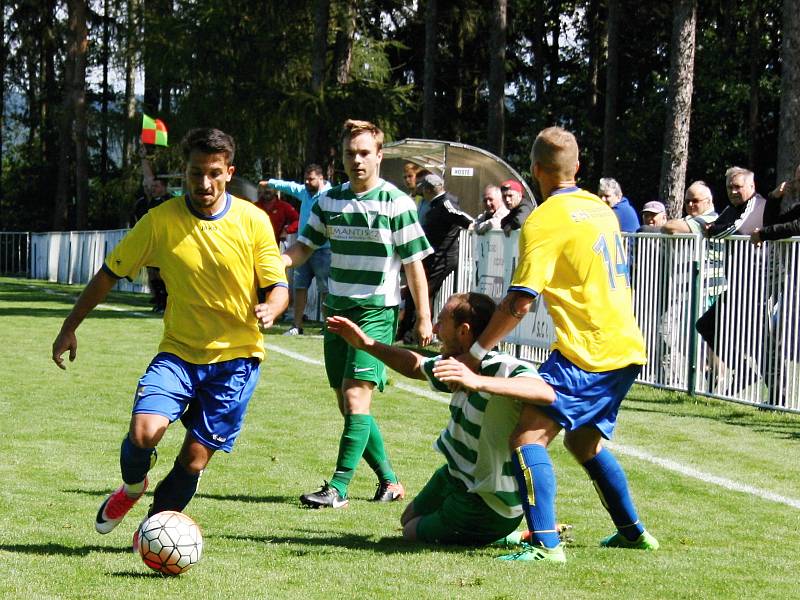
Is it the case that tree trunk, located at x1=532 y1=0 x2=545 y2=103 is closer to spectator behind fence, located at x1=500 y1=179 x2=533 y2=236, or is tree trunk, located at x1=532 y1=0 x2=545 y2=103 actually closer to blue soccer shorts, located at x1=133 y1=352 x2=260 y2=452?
spectator behind fence, located at x1=500 y1=179 x2=533 y2=236

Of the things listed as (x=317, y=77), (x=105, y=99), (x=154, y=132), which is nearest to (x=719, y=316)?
(x=317, y=77)

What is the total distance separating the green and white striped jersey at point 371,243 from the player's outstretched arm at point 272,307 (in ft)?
4.19

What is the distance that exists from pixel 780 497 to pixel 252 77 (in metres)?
27.1

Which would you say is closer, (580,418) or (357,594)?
(357,594)

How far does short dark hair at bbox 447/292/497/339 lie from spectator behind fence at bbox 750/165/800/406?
19.4ft

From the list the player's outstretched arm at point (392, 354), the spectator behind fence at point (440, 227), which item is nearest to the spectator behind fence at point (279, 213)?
the spectator behind fence at point (440, 227)

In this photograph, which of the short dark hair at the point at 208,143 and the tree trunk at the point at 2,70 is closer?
the short dark hair at the point at 208,143

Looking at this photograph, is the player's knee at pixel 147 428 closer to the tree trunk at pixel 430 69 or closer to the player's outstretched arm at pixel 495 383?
the player's outstretched arm at pixel 495 383

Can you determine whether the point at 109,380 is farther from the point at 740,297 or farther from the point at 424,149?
the point at 424,149

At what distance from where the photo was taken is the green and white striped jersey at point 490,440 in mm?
5707

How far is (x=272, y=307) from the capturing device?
5832 mm

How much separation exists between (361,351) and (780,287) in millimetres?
5161

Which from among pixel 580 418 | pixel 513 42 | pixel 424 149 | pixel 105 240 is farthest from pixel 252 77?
pixel 580 418

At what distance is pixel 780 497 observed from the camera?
7.62m
